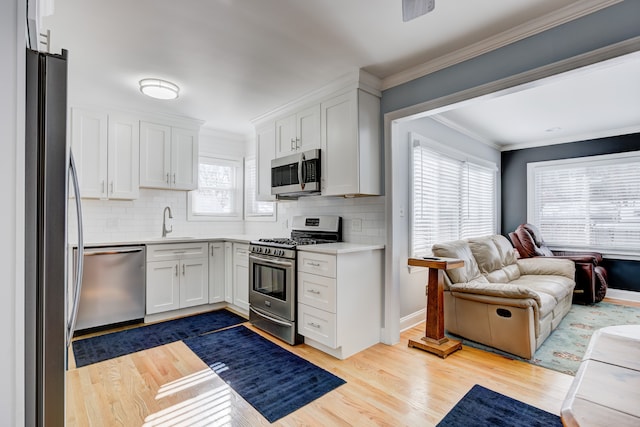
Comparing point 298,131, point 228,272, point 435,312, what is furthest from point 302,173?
point 435,312

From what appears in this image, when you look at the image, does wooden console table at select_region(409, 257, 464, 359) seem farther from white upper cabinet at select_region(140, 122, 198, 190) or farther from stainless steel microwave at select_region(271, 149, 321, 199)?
white upper cabinet at select_region(140, 122, 198, 190)

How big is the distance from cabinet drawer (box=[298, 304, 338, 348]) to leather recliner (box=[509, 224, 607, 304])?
11.7 feet

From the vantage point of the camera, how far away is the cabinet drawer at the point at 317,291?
272cm

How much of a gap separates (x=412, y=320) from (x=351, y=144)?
82.2 inches

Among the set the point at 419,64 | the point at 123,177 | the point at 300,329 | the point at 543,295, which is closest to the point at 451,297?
the point at 543,295

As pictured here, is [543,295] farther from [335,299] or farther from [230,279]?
[230,279]

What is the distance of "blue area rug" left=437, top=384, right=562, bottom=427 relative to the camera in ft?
6.12

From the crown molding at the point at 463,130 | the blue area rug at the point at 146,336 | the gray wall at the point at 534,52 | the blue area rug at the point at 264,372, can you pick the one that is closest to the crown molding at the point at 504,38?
the gray wall at the point at 534,52

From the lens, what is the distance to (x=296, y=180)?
3479mm

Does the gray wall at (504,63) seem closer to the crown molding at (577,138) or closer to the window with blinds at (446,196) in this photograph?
the window with blinds at (446,196)

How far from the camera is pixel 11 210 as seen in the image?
2.97 ft

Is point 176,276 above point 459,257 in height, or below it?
below

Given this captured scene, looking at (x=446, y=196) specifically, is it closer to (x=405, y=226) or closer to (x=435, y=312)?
(x=405, y=226)

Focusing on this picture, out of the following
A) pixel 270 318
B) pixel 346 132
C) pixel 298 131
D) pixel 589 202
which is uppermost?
pixel 298 131
